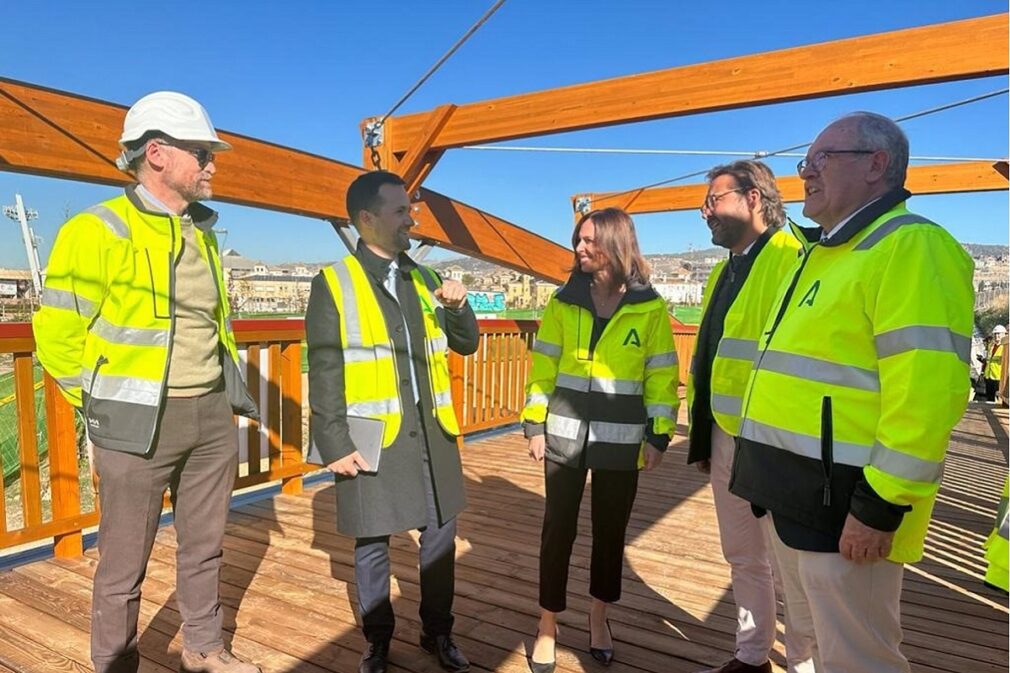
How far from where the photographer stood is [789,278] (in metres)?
1.38

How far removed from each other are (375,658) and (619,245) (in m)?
1.49

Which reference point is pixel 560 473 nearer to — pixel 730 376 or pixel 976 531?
pixel 730 376

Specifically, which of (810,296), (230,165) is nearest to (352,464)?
(810,296)

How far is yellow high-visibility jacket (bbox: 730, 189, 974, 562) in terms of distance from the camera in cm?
101

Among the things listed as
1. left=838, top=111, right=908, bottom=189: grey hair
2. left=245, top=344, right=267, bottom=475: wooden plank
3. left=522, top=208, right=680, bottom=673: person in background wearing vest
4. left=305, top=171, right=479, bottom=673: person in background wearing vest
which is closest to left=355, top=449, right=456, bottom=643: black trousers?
left=305, top=171, right=479, bottom=673: person in background wearing vest

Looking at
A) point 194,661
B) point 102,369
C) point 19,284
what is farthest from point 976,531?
point 19,284

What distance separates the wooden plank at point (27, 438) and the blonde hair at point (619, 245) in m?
2.38

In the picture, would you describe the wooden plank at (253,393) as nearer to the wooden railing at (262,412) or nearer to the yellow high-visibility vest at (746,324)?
the wooden railing at (262,412)

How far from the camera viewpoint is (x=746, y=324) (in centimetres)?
164

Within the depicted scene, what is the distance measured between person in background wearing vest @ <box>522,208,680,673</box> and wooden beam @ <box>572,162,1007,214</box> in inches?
175

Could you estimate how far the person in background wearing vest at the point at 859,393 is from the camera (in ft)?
3.35

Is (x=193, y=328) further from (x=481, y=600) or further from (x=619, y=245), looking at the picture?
(x=481, y=600)

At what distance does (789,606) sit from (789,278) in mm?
758

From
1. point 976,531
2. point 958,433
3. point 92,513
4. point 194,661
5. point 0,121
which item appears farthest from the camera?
point 958,433
